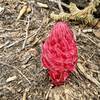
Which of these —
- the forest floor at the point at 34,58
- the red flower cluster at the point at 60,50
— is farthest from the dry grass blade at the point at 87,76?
the red flower cluster at the point at 60,50

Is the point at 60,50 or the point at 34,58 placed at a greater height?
the point at 60,50

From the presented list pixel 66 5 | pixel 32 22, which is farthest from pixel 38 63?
pixel 66 5

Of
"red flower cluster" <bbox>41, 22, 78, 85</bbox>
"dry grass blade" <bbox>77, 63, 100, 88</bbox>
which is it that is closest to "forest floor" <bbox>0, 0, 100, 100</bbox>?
"dry grass blade" <bbox>77, 63, 100, 88</bbox>

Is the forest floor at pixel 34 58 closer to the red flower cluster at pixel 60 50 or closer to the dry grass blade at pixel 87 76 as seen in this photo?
the dry grass blade at pixel 87 76

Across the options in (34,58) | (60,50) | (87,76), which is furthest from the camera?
(34,58)

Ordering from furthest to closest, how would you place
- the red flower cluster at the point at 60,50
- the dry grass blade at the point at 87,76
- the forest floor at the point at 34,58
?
the dry grass blade at the point at 87,76, the forest floor at the point at 34,58, the red flower cluster at the point at 60,50

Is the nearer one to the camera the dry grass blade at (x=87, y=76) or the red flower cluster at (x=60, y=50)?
the red flower cluster at (x=60, y=50)

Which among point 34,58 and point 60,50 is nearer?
point 60,50

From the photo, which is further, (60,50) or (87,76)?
(87,76)

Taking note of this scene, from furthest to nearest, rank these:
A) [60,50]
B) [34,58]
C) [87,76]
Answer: [34,58]
[87,76]
[60,50]
